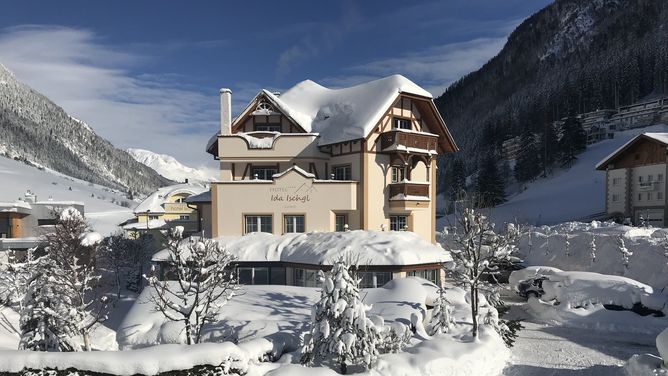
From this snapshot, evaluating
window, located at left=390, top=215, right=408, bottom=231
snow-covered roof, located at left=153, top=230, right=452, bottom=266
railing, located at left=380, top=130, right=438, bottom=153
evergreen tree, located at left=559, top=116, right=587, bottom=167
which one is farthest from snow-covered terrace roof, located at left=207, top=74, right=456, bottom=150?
evergreen tree, located at left=559, top=116, right=587, bottom=167

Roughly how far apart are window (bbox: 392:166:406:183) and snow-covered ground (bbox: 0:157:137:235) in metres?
71.3

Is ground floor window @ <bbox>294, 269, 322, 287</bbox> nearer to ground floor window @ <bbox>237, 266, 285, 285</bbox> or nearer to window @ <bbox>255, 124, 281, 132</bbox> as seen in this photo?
ground floor window @ <bbox>237, 266, 285, 285</bbox>

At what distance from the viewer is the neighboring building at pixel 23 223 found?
4097cm

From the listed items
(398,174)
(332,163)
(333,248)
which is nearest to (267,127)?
(332,163)

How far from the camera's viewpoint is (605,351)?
1870 centimetres

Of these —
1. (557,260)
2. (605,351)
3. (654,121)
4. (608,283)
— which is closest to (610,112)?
(654,121)

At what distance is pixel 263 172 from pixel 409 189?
9961mm

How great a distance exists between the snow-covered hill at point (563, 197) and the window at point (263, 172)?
33362mm

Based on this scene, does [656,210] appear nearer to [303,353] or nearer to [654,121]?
[303,353]

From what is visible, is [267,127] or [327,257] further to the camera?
[267,127]

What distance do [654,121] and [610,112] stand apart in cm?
1228

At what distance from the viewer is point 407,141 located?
27797 mm

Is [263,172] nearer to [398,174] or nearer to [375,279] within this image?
[398,174]

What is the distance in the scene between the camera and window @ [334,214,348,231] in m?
27.7
